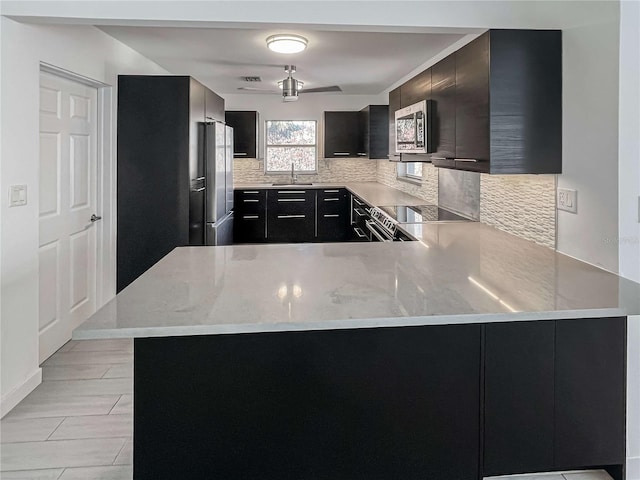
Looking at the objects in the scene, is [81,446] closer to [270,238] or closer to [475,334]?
[475,334]

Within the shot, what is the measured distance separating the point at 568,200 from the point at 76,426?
8.83 ft

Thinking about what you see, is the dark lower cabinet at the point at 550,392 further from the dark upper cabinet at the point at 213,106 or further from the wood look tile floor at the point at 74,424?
the dark upper cabinet at the point at 213,106

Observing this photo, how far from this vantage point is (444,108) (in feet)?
11.0

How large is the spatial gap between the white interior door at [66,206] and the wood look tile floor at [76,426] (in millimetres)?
352

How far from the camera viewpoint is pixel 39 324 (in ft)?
11.1

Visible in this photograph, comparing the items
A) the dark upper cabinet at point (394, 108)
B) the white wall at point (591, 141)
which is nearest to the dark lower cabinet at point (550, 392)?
the white wall at point (591, 141)

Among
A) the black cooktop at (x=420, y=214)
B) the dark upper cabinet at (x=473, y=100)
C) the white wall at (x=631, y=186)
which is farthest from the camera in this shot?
the black cooktop at (x=420, y=214)

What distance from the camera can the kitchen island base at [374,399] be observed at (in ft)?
5.79

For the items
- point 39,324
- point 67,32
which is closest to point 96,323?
point 39,324

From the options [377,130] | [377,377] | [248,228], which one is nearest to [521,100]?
[377,377]

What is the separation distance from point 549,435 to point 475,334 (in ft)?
1.64

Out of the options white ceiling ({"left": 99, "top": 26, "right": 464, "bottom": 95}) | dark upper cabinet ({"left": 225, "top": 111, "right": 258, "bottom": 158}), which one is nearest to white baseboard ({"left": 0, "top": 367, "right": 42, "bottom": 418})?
white ceiling ({"left": 99, "top": 26, "right": 464, "bottom": 95})

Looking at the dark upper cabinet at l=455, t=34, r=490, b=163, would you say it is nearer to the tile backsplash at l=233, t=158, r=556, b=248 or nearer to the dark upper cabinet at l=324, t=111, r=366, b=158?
the tile backsplash at l=233, t=158, r=556, b=248

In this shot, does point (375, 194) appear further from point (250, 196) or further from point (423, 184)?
point (250, 196)
